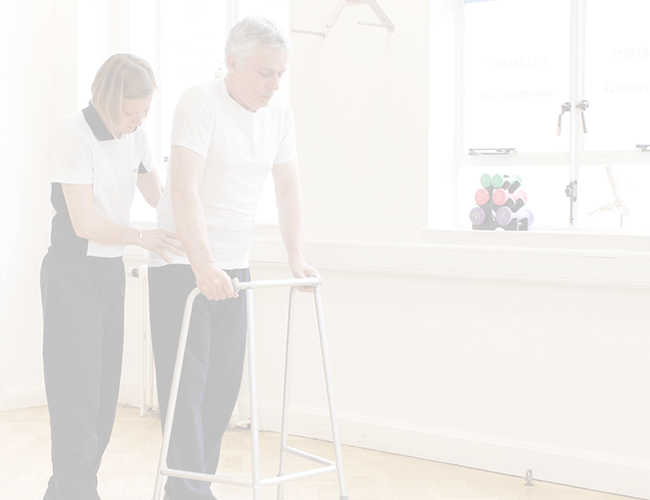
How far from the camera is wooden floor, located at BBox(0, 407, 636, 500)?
2.83 metres

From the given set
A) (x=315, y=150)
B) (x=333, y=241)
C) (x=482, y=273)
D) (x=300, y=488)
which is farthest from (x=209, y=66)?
(x=300, y=488)

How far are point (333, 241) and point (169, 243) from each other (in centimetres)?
132

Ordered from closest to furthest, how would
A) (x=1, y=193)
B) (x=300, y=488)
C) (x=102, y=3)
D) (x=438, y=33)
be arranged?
(x=300, y=488) < (x=438, y=33) < (x=1, y=193) < (x=102, y=3)

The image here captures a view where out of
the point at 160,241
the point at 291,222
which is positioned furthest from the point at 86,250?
the point at 291,222

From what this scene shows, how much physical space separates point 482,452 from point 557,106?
1444 mm

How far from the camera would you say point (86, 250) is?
2.22m

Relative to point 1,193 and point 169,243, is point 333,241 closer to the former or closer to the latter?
point 169,243

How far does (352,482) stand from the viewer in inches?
117

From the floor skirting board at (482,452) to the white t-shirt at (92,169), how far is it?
153 centimetres

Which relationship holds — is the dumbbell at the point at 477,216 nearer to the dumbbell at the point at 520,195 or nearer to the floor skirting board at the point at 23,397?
the dumbbell at the point at 520,195

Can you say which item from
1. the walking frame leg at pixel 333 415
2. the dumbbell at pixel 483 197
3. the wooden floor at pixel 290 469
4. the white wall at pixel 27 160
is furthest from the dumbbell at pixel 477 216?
the white wall at pixel 27 160

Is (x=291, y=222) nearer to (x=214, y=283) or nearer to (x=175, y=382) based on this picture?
(x=214, y=283)

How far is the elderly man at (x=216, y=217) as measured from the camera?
6.68 ft

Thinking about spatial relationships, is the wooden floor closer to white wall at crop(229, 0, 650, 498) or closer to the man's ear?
white wall at crop(229, 0, 650, 498)
